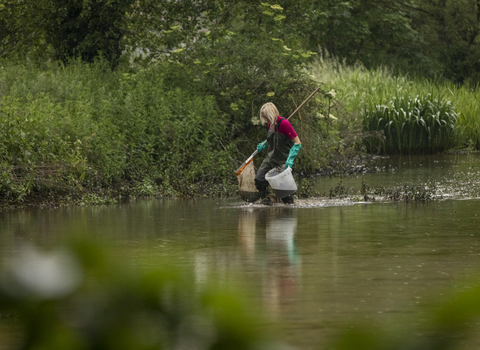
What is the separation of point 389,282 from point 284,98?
11157mm

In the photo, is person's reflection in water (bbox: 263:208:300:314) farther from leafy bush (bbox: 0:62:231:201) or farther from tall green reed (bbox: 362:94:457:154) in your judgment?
tall green reed (bbox: 362:94:457:154)

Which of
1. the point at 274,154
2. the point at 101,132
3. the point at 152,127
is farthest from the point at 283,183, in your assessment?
the point at 152,127

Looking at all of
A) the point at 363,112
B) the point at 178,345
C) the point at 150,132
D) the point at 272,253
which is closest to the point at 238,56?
the point at 150,132

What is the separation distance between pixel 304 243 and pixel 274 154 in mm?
4272

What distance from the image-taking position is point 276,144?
12.8 metres

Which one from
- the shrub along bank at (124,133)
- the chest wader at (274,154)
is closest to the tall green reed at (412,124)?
the shrub along bank at (124,133)

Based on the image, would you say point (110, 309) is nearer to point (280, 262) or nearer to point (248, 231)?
point (280, 262)

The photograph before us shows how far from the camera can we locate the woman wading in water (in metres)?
12.4

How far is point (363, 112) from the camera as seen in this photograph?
22.2m

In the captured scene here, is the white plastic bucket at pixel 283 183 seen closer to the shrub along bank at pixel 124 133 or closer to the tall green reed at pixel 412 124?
the shrub along bank at pixel 124 133

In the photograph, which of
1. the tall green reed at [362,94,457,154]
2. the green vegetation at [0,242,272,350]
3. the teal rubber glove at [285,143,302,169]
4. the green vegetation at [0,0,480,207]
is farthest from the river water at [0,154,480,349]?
the tall green reed at [362,94,457,154]

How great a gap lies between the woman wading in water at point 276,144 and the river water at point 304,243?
1.55 feet

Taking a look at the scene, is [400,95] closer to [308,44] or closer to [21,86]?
[21,86]

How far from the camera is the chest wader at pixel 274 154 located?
41.8ft
